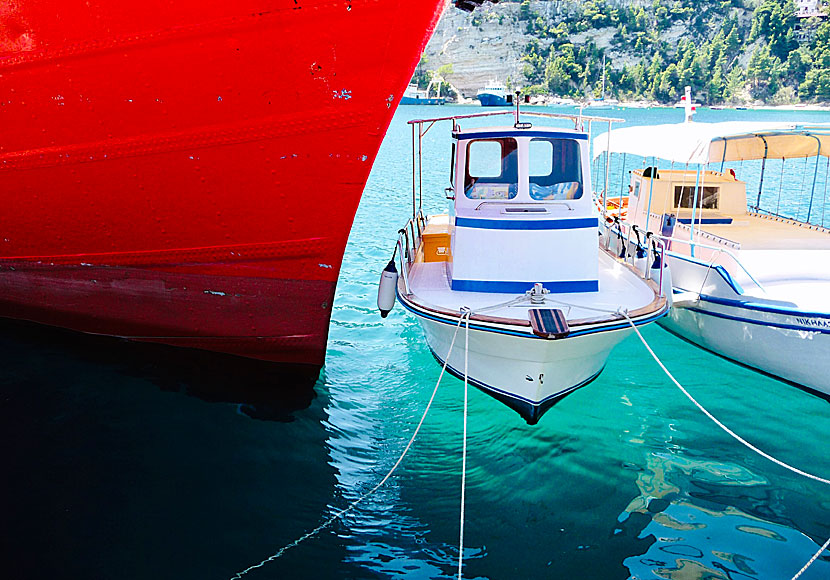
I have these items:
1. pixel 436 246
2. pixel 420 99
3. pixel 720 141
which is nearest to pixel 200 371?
pixel 436 246

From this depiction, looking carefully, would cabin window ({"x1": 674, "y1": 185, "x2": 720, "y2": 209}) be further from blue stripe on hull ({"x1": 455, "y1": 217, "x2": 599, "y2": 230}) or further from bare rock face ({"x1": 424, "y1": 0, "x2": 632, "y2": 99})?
bare rock face ({"x1": 424, "y1": 0, "x2": 632, "y2": 99})

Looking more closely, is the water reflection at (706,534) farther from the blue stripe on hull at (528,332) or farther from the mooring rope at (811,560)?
the blue stripe on hull at (528,332)

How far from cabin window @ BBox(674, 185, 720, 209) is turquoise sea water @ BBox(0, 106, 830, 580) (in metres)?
3.06

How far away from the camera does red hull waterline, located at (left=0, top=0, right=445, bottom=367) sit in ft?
17.5

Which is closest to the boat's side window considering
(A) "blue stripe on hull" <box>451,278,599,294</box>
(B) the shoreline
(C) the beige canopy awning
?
(A) "blue stripe on hull" <box>451,278,599,294</box>

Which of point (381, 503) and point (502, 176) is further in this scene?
point (502, 176)

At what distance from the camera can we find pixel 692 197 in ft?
33.1

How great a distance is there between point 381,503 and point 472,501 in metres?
0.79

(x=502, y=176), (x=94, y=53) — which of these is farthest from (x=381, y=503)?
(x=94, y=53)

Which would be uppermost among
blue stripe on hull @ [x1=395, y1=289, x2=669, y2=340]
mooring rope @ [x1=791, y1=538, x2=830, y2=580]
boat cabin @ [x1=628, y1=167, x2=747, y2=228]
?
boat cabin @ [x1=628, y1=167, x2=747, y2=228]

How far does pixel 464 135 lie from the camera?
292 inches

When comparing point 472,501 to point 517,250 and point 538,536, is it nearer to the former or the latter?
point 538,536

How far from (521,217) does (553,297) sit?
877 millimetres

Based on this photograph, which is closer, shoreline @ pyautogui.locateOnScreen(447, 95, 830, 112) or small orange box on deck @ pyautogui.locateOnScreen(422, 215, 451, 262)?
small orange box on deck @ pyautogui.locateOnScreen(422, 215, 451, 262)
